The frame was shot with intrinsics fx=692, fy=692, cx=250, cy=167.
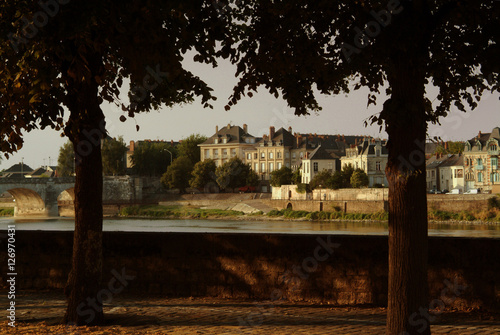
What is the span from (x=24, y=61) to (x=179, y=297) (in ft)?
13.8

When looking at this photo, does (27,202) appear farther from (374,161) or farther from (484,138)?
(484,138)

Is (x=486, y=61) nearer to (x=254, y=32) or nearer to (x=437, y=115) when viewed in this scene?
(x=437, y=115)

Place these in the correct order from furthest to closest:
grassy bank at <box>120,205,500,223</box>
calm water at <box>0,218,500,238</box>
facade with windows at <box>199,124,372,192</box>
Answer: facade with windows at <box>199,124,372,192</box> → grassy bank at <box>120,205,500,223</box> → calm water at <box>0,218,500,238</box>

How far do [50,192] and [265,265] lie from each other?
74087 mm

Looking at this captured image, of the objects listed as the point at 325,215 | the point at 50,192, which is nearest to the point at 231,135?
the point at 50,192

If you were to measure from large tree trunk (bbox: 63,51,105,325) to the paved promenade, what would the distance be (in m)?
0.27

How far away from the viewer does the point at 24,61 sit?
7.42 m

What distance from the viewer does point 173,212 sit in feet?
266

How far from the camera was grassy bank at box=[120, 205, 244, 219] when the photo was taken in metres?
78.4

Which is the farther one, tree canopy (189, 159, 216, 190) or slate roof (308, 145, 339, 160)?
slate roof (308, 145, 339, 160)

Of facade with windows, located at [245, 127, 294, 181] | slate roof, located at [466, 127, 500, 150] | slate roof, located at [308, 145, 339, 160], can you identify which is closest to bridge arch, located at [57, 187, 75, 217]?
facade with windows, located at [245, 127, 294, 181]

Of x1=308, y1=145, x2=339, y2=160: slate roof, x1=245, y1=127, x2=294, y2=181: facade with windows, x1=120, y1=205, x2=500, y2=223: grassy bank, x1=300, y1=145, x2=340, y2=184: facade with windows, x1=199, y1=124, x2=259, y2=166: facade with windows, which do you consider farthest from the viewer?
x1=199, y1=124, x2=259, y2=166: facade with windows

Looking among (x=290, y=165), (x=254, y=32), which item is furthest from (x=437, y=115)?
(x=290, y=165)

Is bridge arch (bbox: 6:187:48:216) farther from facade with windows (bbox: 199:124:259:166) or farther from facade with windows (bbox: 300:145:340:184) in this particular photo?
facade with windows (bbox: 300:145:340:184)
